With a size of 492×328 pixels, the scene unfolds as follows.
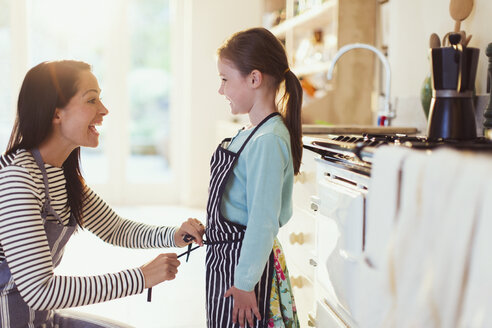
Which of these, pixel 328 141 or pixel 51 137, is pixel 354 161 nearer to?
pixel 328 141

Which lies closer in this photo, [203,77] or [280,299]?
[280,299]

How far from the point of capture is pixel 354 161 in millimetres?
1301

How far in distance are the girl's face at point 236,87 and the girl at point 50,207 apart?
320 mm

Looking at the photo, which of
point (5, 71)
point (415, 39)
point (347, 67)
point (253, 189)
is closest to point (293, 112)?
point (253, 189)

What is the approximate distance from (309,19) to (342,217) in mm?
2590

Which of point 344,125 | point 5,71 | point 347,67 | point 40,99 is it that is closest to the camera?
point 40,99

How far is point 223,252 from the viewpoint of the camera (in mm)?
1342

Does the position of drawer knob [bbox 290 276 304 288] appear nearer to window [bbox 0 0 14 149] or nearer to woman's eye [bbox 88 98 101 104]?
woman's eye [bbox 88 98 101 104]

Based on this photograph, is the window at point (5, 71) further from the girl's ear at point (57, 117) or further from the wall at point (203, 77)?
the girl's ear at point (57, 117)

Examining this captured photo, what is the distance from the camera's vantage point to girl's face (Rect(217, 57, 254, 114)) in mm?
1360

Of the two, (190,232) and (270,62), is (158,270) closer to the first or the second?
(190,232)

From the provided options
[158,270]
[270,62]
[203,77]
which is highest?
[203,77]

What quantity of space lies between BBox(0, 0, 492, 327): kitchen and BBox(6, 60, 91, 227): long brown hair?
2.22ft

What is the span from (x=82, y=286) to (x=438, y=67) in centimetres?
104
